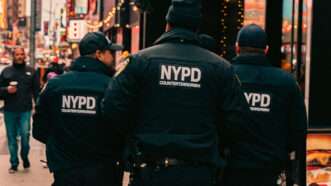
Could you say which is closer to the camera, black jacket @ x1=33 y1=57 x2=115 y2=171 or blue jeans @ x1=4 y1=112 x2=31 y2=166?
black jacket @ x1=33 y1=57 x2=115 y2=171

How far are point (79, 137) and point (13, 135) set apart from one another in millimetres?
6483

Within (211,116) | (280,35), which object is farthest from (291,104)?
(280,35)

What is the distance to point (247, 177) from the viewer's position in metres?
5.19

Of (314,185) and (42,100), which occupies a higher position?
(42,100)

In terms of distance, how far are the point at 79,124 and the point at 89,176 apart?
0.40m

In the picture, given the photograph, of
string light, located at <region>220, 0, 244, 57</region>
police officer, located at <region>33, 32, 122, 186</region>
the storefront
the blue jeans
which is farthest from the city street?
police officer, located at <region>33, 32, 122, 186</region>

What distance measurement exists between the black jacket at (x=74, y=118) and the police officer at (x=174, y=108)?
3.27 ft

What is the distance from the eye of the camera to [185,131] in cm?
425

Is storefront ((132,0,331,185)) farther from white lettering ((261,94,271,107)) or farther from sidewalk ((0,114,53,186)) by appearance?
sidewalk ((0,114,53,186))

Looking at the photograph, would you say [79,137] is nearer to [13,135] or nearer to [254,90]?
[254,90]

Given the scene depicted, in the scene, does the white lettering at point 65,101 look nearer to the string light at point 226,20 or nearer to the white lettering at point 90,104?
the white lettering at point 90,104

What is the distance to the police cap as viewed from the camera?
441 centimetres

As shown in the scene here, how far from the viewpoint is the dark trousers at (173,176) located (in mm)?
4203

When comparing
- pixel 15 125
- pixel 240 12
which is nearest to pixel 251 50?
pixel 15 125
